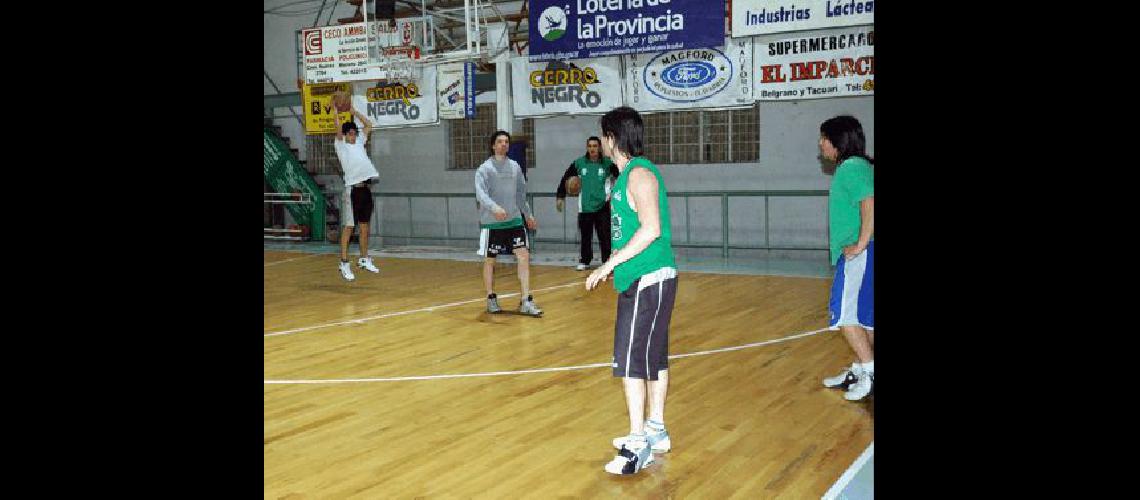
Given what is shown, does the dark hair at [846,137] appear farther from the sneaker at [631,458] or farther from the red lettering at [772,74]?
the red lettering at [772,74]

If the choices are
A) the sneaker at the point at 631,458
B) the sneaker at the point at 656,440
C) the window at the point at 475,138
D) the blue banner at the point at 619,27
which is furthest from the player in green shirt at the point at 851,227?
the window at the point at 475,138

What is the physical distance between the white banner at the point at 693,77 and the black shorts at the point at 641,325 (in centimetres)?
911

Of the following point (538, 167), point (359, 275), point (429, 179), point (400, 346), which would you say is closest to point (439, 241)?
point (429, 179)

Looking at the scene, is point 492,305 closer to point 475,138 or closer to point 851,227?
point 851,227

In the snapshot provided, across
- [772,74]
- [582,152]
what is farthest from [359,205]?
[582,152]

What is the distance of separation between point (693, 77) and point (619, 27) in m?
1.24

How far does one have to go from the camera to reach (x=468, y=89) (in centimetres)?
1469

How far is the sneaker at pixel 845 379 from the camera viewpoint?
223 inches

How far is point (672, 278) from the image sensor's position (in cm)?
431

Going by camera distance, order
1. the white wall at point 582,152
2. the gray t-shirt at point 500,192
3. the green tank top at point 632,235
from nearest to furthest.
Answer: the green tank top at point 632,235 → the gray t-shirt at point 500,192 → the white wall at point 582,152

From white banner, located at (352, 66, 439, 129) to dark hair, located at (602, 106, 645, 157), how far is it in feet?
37.3

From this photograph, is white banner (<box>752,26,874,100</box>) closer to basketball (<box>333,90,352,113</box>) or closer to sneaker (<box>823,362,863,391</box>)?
basketball (<box>333,90,352,113</box>)

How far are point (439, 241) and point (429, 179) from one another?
1.32 metres
